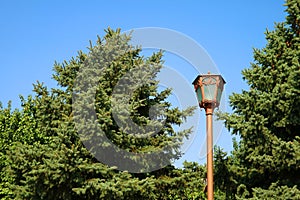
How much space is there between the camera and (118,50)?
14836mm

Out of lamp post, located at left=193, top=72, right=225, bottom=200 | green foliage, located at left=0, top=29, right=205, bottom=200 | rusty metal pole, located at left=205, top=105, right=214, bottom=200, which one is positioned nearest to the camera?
rusty metal pole, located at left=205, top=105, right=214, bottom=200

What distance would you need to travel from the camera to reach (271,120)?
1320 centimetres

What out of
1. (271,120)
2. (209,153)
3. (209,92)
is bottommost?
(209,153)

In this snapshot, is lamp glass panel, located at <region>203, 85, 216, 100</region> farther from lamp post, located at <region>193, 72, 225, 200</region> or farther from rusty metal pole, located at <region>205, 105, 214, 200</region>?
rusty metal pole, located at <region>205, 105, 214, 200</region>

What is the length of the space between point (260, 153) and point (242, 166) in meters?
1.16

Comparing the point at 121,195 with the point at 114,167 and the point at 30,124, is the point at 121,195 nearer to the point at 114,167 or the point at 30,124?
the point at 114,167

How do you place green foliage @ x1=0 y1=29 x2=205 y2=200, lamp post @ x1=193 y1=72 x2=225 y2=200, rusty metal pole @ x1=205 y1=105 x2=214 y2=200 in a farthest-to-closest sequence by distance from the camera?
green foliage @ x1=0 y1=29 x2=205 y2=200 → lamp post @ x1=193 y1=72 x2=225 y2=200 → rusty metal pole @ x1=205 y1=105 x2=214 y2=200

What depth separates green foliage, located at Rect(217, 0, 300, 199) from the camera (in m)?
12.3

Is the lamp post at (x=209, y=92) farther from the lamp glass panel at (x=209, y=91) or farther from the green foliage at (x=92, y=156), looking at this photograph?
the green foliage at (x=92, y=156)

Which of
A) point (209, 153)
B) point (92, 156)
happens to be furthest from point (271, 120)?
point (209, 153)

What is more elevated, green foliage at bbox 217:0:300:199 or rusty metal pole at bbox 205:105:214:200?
green foliage at bbox 217:0:300:199

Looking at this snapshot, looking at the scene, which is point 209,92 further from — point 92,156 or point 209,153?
point 92,156

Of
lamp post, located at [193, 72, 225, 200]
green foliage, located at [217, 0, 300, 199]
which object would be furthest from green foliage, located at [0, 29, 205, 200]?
lamp post, located at [193, 72, 225, 200]

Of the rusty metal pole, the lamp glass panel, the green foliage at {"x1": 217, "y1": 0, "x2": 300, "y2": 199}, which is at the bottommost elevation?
the rusty metal pole
